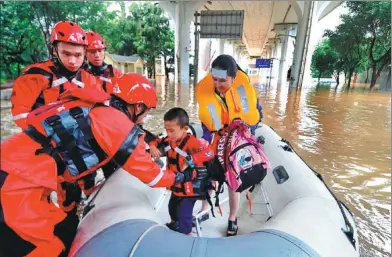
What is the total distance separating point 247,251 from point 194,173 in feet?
1.58

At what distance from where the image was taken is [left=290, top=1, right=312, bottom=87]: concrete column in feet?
38.6

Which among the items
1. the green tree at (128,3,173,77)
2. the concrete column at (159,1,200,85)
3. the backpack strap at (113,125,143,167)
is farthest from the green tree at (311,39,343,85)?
Result: the backpack strap at (113,125,143,167)

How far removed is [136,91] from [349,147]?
4004 mm

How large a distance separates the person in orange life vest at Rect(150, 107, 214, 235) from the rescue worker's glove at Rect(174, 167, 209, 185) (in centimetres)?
5

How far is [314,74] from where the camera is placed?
14.5 meters

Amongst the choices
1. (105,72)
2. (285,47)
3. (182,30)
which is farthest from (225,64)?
(285,47)

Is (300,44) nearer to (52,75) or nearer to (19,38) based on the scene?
(52,75)

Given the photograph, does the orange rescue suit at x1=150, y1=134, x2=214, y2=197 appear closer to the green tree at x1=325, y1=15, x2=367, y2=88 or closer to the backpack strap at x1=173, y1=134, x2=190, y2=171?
the backpack strap at x1=173, y1=134, x2=190, y2=171

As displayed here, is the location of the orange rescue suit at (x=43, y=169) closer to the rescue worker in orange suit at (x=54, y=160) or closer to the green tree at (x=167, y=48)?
the rescue worker in orange suit at (x=54, y=160)

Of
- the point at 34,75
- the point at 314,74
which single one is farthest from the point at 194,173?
the point at 314,74

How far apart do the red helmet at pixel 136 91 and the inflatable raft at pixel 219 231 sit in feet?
1.59

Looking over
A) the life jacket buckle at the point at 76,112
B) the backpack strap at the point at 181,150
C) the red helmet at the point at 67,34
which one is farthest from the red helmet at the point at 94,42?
the life jacket buckle at the point at 76,112

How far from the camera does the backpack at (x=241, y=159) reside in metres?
1.39

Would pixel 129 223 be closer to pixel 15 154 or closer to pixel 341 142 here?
pixel 15 154
